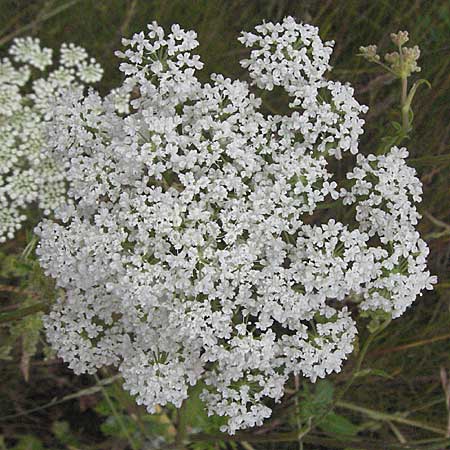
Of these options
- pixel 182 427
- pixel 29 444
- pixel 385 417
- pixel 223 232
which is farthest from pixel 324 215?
pixel 29 444

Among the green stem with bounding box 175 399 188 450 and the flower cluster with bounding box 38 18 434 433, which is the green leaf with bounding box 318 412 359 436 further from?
the flower cluster with bounding box 38 18 434 433

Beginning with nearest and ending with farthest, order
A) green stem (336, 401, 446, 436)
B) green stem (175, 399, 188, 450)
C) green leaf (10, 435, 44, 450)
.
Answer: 1. green stem (175, 399, 188, 450)
2. green stem (336, 401, 446, 436)
3. green leaf (10, 435, 44, 450)

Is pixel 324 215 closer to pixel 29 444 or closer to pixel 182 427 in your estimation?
pixel 182 427

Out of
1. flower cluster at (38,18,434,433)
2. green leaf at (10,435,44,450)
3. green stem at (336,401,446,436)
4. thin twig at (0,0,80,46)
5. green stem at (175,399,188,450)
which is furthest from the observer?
thin twig at (0,0,80,46)

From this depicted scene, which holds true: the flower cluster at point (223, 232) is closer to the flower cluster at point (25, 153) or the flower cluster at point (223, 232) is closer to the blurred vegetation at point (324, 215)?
the flower cluster at point (25, 153)

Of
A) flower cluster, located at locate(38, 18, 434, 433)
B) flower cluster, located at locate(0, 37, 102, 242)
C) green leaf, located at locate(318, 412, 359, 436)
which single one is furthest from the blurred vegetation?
flower cluster, located at locate(38, 18, 434, 433)

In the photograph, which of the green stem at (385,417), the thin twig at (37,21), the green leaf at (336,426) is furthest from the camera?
the thin twig at (37,21)

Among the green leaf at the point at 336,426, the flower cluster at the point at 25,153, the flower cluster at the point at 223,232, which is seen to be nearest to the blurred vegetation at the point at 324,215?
the green leaf at the point at 336,426

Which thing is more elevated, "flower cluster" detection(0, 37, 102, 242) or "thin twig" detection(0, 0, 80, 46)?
"thin twig" detection(0, 0, 80, 46)
